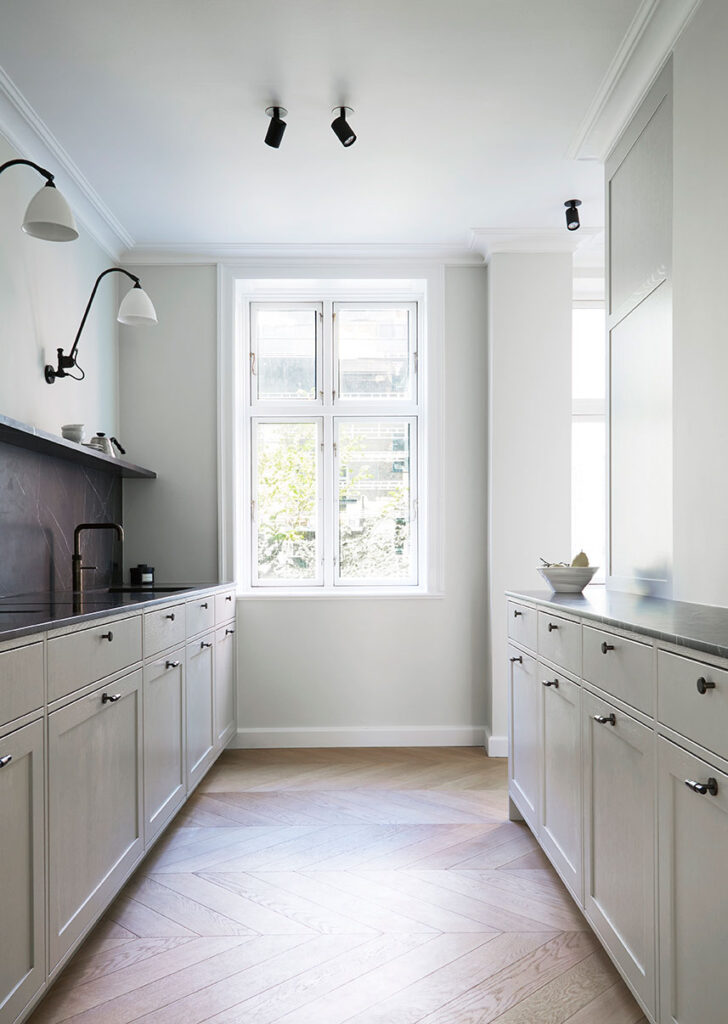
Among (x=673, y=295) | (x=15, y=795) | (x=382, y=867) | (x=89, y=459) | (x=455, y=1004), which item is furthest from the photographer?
(x=89, y=459)

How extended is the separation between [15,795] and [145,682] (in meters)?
0.94

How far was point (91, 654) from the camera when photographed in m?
1.96

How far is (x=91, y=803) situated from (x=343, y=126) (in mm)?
2328

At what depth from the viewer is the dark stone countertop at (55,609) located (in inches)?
63.8

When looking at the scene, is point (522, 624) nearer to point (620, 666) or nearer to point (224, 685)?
point (620, 666)

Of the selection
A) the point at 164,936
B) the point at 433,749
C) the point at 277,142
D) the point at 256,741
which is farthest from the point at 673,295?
the point at 256,741

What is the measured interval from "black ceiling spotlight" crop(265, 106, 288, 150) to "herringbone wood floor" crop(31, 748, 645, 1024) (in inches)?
99.2

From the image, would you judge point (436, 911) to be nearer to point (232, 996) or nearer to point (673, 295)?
point (232, 996)

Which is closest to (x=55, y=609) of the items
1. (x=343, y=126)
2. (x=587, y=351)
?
(x=343, y=126)

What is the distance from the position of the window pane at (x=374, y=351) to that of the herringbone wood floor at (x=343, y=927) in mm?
2218

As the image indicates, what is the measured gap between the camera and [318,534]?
4.34m

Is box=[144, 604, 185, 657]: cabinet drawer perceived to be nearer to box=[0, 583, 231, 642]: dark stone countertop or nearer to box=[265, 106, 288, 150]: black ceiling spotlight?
box=[0, 583, 231, 642]: dark stone countertop

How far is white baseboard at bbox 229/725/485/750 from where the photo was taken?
4.10 m

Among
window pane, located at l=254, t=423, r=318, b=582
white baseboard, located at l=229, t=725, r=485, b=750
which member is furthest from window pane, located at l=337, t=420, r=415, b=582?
white baseboard, located at l=229, t=725, r=485, b=750
